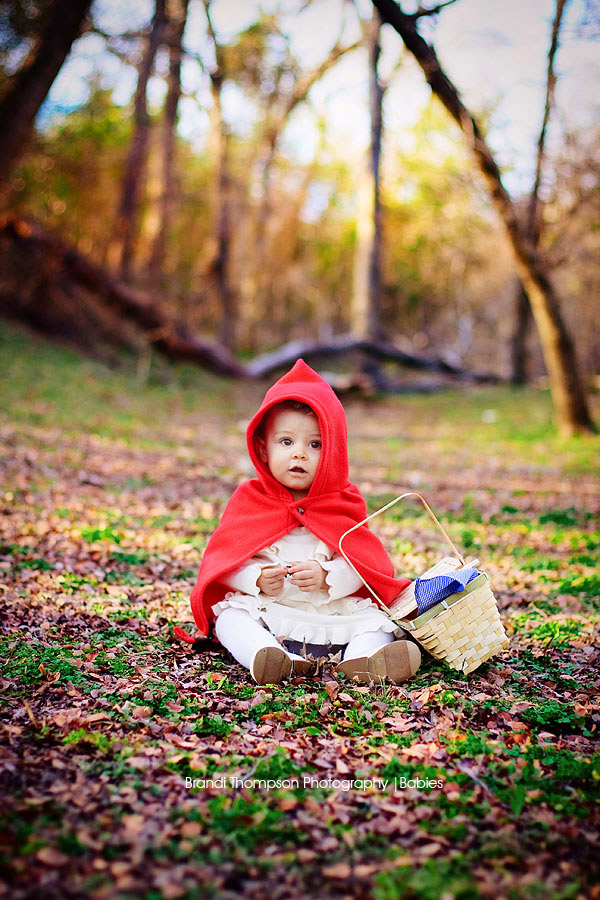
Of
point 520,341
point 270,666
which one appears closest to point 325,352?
point 520,341

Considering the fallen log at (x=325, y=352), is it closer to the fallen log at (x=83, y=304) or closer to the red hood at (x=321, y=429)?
the fallen log at (x=83, y=304)

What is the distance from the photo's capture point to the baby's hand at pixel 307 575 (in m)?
3.35

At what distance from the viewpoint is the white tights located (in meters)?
3.26

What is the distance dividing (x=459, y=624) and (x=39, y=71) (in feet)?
35.7

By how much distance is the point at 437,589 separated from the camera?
3.22 meters

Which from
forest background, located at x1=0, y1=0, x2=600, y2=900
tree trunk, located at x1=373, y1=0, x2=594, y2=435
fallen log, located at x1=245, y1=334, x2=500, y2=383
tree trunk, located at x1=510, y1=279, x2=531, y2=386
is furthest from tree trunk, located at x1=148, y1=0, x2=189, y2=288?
tree trunk, located at x1=510, y1=279, x2=531, y2=386

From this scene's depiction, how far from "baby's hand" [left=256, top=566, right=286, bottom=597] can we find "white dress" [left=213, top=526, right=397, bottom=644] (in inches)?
1.4

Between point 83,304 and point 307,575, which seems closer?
point 307,575

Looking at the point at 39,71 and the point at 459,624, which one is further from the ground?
the point at 39,71

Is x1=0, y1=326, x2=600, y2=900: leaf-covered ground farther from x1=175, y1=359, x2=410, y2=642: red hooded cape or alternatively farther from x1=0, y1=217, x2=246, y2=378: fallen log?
x1=0, y1=217, x2=246, y2=378: fallen log

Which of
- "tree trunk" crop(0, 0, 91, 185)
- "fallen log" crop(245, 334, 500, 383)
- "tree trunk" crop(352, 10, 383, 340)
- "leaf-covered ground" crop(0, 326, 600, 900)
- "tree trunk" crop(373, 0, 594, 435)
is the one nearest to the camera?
"leaf-covered ground" crop(0, 326, 600, 900)

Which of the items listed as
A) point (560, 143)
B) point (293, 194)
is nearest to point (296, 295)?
point (293, 194)

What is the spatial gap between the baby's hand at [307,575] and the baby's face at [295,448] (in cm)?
41

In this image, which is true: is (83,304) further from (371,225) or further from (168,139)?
(371,225)
